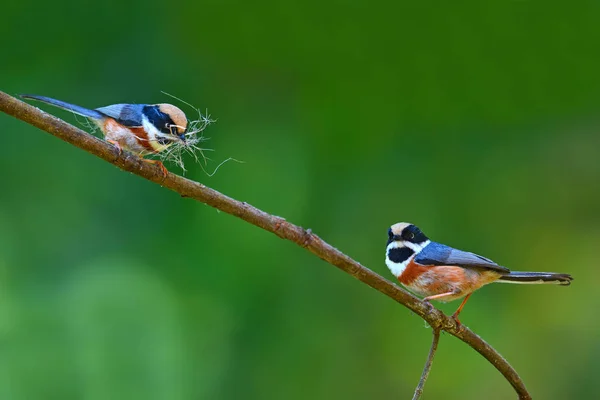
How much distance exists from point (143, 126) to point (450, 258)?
939 millimetres

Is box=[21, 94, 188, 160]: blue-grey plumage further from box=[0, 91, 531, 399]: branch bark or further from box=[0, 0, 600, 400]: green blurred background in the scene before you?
box=[0, 0, 600, 400]: green blurred background

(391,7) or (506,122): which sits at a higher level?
(391,7)

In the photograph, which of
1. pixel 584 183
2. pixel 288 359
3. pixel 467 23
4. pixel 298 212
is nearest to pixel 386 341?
pixel 288 359

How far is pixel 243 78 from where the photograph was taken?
3.76m

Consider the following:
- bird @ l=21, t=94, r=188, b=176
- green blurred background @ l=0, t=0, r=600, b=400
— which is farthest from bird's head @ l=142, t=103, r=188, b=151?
green blurred background @ l=0, t=0, r=600, b=400

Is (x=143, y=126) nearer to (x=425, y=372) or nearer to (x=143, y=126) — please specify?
(x=143, y=126)

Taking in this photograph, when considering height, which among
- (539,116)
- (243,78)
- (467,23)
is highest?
(467,23)

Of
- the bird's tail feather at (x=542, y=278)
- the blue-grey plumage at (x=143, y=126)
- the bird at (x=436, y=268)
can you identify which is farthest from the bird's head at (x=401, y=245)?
the blue-grey plumage at (x=143, y=126)

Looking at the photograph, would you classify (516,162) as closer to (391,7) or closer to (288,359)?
(391,7)

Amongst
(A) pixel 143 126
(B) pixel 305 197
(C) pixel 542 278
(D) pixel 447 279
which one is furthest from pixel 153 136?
(B) pixel 305 197

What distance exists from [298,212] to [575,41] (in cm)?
187

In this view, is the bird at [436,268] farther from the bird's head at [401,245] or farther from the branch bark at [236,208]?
the branch bark at [236,208]

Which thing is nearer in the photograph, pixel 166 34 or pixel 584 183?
pixel 166 34

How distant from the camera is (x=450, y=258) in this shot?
76.1 inches
